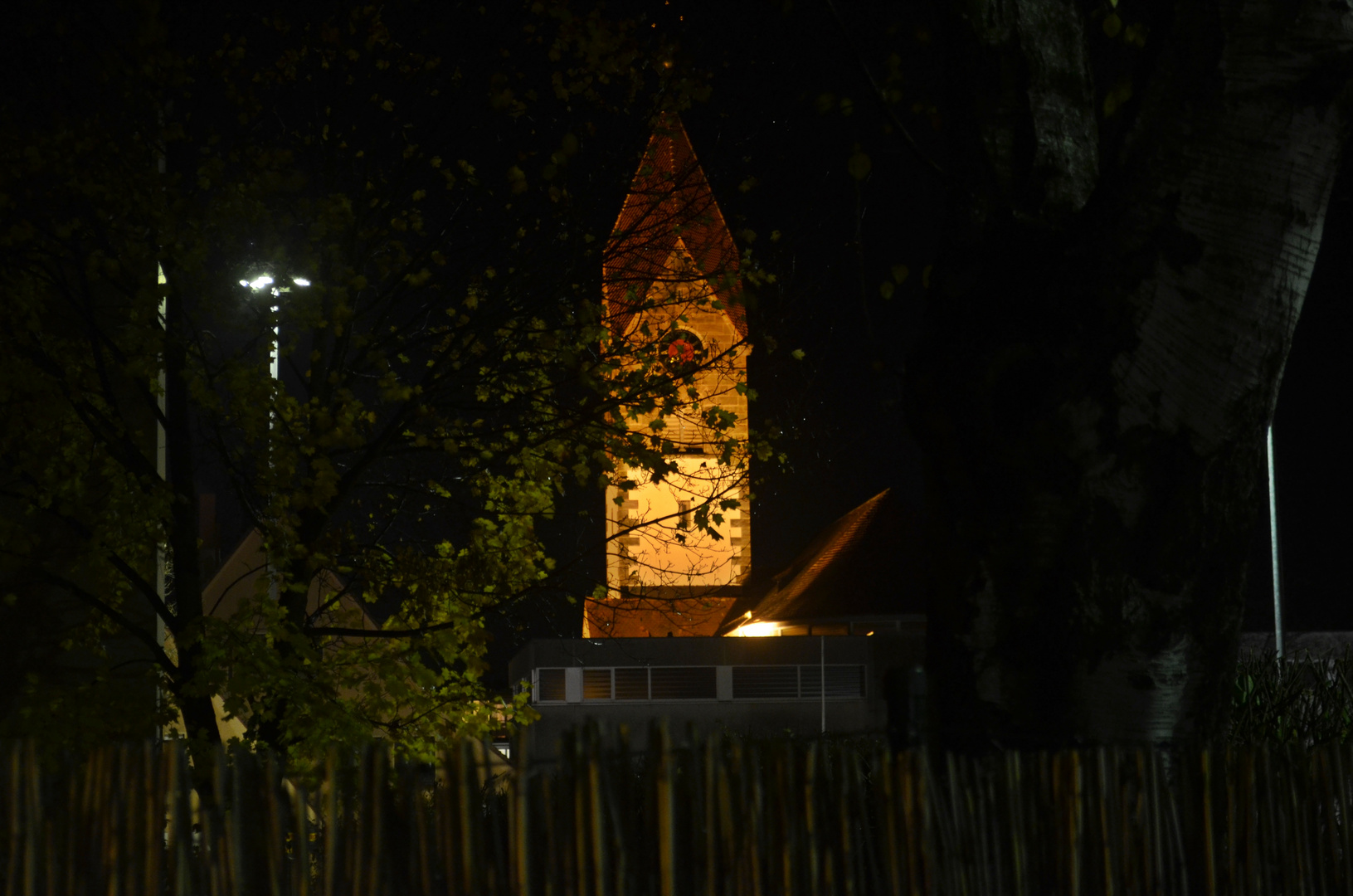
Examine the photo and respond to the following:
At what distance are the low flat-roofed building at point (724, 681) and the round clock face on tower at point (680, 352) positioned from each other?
2718cm

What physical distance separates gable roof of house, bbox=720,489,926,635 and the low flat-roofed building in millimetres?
972

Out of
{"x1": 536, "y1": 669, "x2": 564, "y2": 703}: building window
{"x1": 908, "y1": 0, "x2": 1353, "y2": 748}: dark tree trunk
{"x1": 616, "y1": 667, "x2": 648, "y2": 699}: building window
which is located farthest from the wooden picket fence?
{"x1": 536, "y1": 669, "x2": 564, "y2": 703}: building window

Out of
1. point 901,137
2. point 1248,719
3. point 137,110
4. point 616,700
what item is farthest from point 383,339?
point 616,700

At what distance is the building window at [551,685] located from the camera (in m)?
38.3

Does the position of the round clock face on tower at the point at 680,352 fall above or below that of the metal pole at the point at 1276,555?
above

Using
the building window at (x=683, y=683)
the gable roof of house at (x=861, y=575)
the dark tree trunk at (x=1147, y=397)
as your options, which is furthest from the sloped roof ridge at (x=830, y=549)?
the dark tree trunk at (x=1147, y=397)

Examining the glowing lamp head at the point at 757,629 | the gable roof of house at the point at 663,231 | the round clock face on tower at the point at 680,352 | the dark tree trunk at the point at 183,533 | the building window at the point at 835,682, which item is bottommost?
the building window at the point at 835,682

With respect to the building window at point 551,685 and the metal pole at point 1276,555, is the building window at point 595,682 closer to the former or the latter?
the building window at point 551,685

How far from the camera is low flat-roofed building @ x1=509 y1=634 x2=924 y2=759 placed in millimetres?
37562

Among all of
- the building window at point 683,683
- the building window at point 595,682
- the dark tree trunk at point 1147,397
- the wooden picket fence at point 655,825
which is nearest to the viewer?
the wooden picket fence at point 655,825

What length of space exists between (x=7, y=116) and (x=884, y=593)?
31.6 meters

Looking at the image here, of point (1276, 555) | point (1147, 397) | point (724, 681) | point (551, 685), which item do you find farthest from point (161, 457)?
point (724, 681)

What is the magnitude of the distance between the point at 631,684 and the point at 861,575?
776 centimetres

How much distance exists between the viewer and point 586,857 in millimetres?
3912
